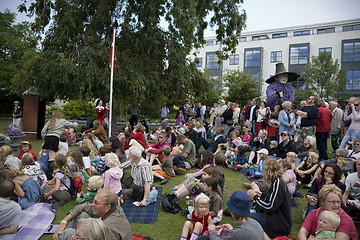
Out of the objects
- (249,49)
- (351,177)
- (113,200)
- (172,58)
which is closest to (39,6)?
(172,58)

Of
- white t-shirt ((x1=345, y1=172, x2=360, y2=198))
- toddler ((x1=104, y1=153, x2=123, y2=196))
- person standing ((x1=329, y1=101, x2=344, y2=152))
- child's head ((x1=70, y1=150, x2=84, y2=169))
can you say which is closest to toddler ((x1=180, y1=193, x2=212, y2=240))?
toddler ((x1=104, y1=153, x2=123, y2=196))

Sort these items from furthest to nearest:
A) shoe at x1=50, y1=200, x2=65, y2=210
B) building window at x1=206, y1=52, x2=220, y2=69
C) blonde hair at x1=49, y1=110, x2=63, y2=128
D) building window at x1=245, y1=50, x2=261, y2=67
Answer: building window at x1=206, y1=52, x2=220, y2=69 → building window at x1=245, y1=50, x2=261, y2=67 → blonde hair at x1=49, y1=110, x2=63, y2=128 → shoe at x1=50, y1=200, x2=65, y2=210

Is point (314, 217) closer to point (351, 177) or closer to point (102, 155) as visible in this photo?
point (351, 177)

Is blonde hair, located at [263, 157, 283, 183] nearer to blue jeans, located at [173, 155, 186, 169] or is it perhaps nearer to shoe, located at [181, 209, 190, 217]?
shoe, located at [181, 209, 190, 217]

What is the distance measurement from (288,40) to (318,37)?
449cm

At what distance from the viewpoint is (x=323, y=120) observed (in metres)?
9.08

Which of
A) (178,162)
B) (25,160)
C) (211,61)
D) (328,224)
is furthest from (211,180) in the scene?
(211,61)

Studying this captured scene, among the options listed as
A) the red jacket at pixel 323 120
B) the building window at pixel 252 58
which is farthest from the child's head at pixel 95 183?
the building window at pixel 252 58

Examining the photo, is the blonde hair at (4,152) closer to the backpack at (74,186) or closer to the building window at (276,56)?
the backpack at (74,186)

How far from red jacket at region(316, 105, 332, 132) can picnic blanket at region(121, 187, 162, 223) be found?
623 centimetres

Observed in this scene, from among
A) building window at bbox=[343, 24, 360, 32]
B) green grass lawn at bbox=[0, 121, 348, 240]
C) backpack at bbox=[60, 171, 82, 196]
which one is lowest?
green grass lawn at bbox=[0, 121, 348, 240]

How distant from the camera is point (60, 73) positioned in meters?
13.0

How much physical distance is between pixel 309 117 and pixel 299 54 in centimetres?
3890

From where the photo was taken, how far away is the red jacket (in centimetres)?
904
